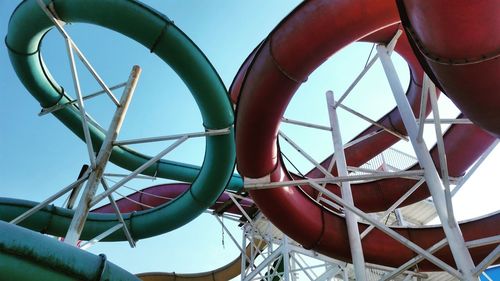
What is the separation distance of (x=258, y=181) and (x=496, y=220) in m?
4.09

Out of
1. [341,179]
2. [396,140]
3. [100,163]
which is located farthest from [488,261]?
[396,140]

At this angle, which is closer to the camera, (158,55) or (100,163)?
(100,163)

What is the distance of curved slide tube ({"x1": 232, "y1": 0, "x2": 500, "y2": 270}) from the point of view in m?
4.98

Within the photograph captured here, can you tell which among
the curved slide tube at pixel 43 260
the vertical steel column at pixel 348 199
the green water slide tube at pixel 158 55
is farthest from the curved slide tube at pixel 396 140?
the curved slide tube at pixel 43 260

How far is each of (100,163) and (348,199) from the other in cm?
407

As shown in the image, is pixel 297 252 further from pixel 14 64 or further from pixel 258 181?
pixel 14 64

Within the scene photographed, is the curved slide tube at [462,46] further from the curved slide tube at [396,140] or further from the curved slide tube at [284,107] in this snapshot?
the curved slide tube at [396,140]

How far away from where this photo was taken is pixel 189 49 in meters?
6.98

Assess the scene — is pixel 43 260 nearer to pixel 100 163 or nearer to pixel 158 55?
pixel 100 163

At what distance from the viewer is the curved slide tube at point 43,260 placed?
366 cm

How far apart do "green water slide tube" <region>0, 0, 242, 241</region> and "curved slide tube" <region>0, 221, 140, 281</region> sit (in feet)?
12.7

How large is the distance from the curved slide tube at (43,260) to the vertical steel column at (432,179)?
12.7ft

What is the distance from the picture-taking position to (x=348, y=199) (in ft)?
22.8

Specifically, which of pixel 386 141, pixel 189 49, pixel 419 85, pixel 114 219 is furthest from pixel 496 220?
pixel 114 219
